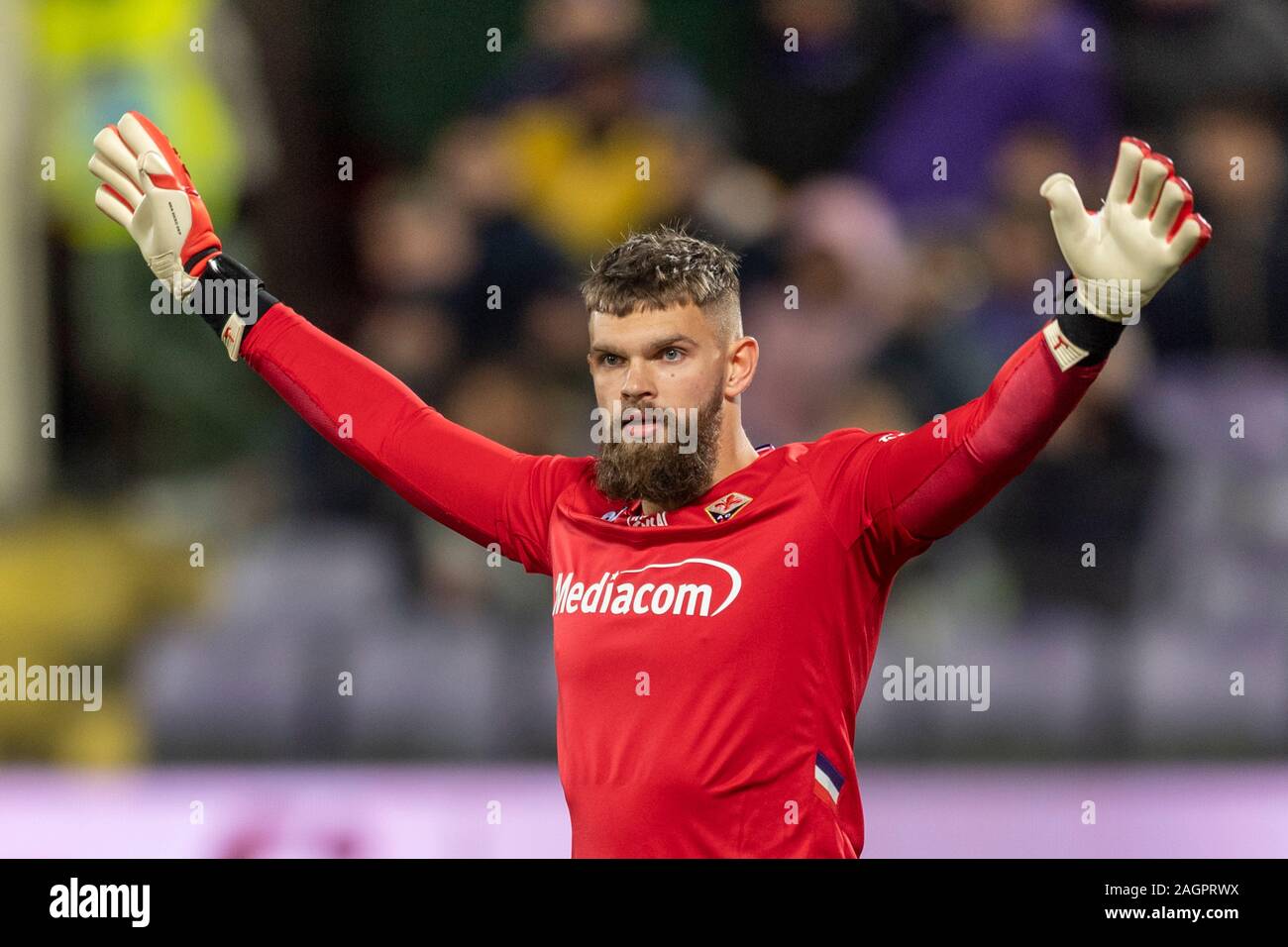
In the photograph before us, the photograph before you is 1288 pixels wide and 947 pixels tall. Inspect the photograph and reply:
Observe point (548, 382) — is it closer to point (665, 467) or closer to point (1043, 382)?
point (665, 467)

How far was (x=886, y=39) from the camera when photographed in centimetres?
845

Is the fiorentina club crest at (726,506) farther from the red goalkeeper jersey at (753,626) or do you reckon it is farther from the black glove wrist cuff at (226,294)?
the black glove wrist cuff at (226,294)

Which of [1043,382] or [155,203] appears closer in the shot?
[1043,382]

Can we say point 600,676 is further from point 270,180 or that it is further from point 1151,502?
point 270,180

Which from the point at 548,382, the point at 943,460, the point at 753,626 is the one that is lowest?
the point at 753,626

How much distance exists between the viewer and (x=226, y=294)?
4398mm

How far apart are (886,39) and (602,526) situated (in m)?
5.09

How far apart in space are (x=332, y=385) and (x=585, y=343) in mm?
3659

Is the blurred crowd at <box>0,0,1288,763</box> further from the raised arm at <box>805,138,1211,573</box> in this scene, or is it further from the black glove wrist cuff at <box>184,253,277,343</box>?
the raised arm at <box>805,138,1211,573</box>

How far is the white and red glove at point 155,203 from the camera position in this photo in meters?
4.36

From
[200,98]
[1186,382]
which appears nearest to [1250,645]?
[1186,382]

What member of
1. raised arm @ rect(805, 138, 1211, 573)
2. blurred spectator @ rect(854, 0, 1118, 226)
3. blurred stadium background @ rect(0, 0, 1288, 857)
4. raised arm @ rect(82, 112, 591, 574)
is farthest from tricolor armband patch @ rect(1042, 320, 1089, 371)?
blurred spectator @ rect(854, 0, 1118, 226)

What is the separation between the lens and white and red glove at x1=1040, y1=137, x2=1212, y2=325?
10.8 feet

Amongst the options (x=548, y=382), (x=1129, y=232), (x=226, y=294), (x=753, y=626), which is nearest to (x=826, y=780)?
(x=753, y=626)
